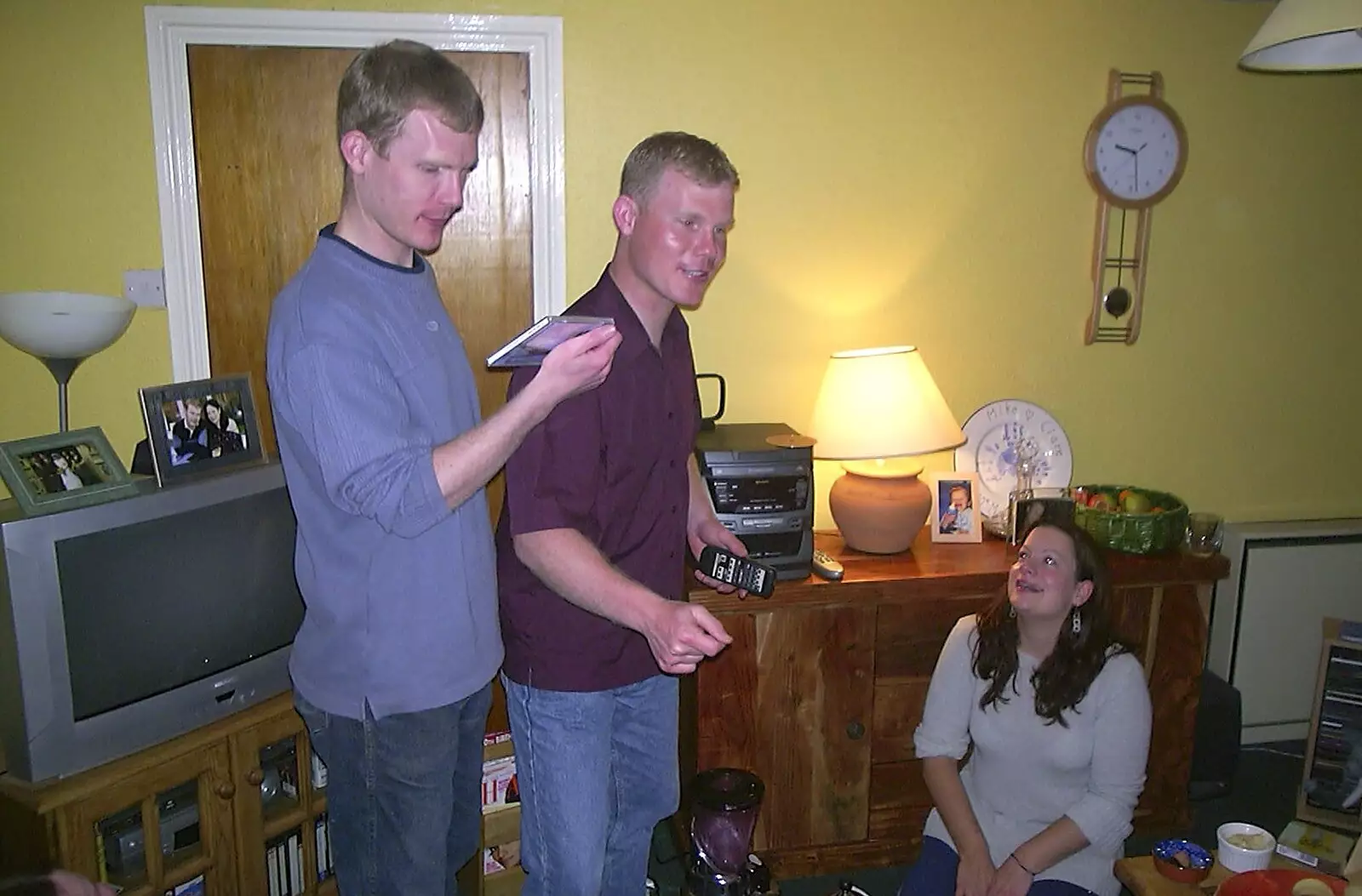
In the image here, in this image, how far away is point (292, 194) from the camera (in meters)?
2.34

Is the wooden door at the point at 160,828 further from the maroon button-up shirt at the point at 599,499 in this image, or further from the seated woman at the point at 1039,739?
the seated woman at the point at 1039,739

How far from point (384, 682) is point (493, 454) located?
40 cm

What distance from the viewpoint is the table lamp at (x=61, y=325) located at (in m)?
1.89

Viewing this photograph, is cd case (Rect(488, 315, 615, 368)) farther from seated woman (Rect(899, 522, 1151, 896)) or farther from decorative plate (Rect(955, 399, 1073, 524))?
decorative plate (Rect(955, 399, 1073, 524))

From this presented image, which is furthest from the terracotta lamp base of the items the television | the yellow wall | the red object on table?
the television

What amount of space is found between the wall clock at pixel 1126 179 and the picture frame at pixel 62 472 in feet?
8.18

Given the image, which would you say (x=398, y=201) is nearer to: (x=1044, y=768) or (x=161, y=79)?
(x=161, y=79)

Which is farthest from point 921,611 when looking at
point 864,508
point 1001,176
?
point 1001,176

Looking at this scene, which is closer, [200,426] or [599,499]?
[599,499]

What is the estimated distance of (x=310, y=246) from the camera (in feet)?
7.78

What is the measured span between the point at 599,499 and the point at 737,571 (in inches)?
12.1

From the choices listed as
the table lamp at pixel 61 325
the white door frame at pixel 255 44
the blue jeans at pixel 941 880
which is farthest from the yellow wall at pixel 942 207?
the blue jeans at pixel 941 880

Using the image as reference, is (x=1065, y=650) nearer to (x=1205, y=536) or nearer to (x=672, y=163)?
(x=1205, y=536)

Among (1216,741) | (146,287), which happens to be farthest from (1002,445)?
(146,287)
